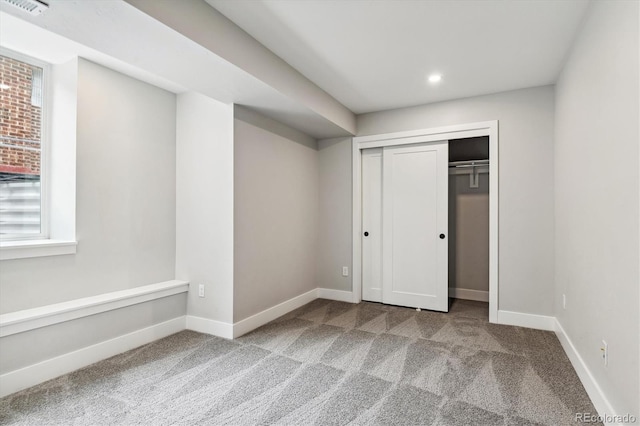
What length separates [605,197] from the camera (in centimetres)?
179

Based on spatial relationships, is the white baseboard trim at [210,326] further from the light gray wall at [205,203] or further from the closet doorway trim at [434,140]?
the closet doorway trim at [434,140]

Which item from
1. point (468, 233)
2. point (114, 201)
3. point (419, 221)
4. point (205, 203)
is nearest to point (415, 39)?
point (419, 221)

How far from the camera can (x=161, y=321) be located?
3.11 meters

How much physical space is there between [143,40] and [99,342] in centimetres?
228

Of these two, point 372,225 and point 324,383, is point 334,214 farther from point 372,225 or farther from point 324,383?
point 324,383

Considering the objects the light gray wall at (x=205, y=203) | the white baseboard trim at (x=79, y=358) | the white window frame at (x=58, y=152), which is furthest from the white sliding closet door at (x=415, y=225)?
the white window frame at (x=58, y=152)

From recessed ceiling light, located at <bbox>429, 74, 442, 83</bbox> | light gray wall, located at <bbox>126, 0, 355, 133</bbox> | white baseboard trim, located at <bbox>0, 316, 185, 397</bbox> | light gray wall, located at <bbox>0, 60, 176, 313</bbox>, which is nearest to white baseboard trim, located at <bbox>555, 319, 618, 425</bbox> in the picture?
recessed ceiling light, located at <bbox>429, 74, 442, 83</bbox>

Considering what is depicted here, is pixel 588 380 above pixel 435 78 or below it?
below

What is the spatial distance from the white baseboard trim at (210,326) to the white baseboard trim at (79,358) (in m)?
0.14

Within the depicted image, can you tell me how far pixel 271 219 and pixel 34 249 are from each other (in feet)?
6.53

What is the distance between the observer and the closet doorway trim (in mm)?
3520

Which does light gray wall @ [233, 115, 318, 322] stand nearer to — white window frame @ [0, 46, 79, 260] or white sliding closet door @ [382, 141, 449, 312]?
white sliding closet door @ [382, 141, 449, 312]

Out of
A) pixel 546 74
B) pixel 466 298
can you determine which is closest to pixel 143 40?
pixel 546 74

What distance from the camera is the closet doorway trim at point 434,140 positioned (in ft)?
11.5
